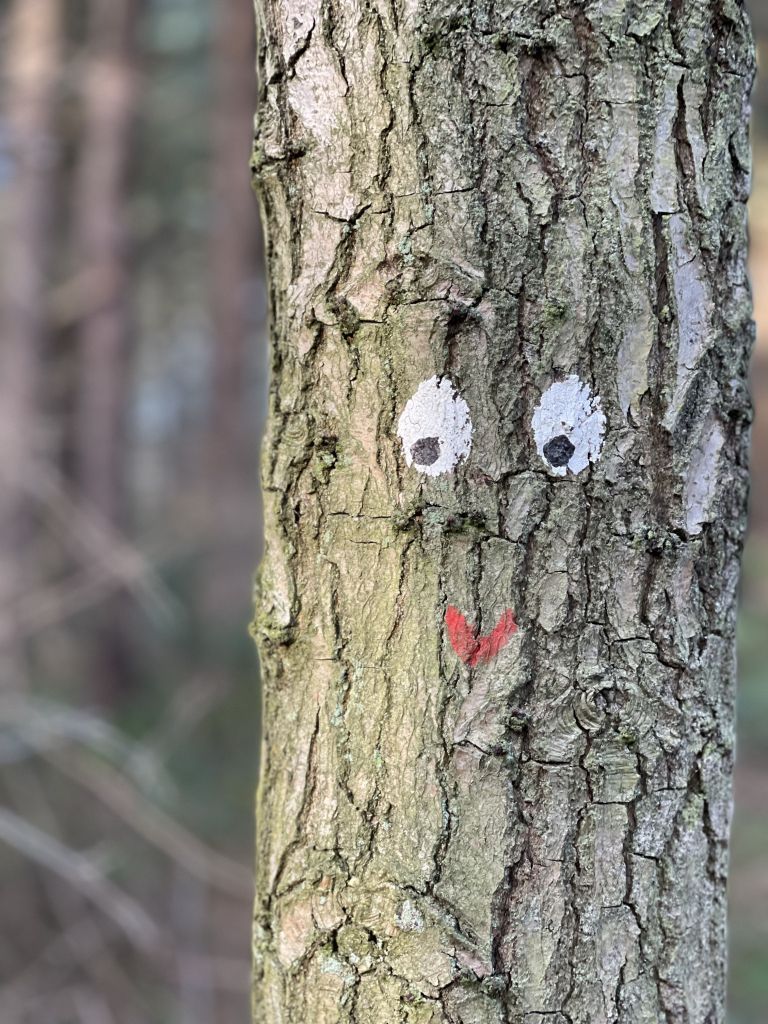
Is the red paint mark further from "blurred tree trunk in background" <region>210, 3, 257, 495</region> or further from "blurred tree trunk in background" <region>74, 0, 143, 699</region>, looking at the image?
"blurred tree trunk in background" <region>210, 3, 257, 495</region>

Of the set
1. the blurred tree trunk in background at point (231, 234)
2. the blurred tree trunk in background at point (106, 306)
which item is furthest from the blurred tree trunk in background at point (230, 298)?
the blurred tree trunk in background at point (106, 306)

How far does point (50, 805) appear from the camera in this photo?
557 centimetres

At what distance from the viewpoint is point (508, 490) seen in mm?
1048

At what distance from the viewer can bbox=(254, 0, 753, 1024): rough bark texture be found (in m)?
1.03

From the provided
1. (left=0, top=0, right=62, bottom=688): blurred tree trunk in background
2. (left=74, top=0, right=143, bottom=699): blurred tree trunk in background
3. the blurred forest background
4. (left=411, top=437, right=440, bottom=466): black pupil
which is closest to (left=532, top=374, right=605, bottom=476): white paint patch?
(left=411, top=437, right=440, bottom=466): black pupil

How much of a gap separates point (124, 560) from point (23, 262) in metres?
4.20

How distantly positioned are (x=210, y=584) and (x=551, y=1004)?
28.7 feet

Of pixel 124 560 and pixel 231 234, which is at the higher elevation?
pixel 231 234

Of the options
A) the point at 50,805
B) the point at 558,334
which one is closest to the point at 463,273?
the point at 558,334

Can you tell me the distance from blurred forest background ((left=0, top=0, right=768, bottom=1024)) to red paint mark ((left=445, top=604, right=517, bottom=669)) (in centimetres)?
201

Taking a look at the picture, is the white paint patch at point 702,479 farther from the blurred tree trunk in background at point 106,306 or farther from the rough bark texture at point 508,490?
the blurred tree trunk in background at point 106,306

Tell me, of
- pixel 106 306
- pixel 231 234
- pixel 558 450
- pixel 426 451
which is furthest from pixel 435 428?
pixel 231 234

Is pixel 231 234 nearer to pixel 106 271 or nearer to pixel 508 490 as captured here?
pixel 106 271

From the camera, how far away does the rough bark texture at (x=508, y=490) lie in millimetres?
1029
